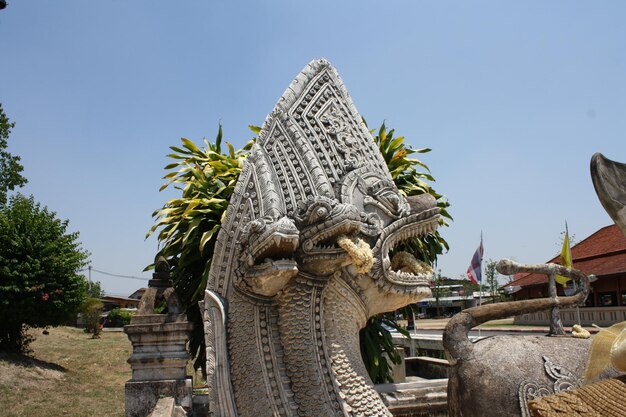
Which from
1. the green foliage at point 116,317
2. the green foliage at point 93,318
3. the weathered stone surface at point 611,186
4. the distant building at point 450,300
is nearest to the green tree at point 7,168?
the green foliage at point 93,318

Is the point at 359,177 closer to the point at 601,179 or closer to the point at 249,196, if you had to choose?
the point at 249,196

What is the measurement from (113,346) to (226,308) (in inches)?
680

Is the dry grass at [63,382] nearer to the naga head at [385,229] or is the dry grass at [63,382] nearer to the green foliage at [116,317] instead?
the naga head at [385,229]

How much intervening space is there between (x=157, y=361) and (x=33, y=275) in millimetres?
10176

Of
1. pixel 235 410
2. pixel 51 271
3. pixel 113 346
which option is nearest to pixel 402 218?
pixel 235 410

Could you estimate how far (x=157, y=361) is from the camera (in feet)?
17.0

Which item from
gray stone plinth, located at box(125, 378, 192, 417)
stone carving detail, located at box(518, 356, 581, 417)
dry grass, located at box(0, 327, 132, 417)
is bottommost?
dry grass, located at box(0, 327, 132, 417)

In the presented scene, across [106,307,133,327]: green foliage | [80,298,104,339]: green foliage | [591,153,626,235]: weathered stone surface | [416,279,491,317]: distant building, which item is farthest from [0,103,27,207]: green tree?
[416,279,491,317]: distant building

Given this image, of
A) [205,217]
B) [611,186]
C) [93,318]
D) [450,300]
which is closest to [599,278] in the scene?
[205,217]

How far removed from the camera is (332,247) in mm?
3904

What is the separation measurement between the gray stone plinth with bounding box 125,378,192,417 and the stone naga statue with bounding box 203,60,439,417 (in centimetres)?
138

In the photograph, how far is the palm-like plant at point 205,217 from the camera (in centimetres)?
591

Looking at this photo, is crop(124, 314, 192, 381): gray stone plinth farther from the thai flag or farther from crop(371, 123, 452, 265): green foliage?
the thai flag

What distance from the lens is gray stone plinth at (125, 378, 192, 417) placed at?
5.08m
